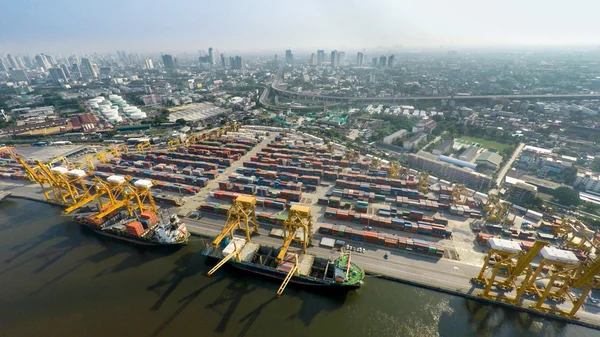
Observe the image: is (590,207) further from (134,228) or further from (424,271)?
(134,228)

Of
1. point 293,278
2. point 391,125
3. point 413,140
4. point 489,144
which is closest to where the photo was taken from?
point 293,278

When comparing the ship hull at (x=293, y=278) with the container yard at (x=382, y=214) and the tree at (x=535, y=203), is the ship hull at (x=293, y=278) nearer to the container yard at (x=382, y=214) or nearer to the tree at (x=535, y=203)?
the container yard at (x=382, y=214)

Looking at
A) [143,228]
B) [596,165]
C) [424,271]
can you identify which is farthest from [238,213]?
[596,165]

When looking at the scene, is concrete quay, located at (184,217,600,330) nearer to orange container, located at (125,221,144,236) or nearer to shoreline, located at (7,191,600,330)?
shoreline, located at (7,191,600,330)

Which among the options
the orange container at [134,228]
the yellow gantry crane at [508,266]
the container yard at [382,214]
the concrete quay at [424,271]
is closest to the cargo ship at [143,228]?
the orange container at [134,228]

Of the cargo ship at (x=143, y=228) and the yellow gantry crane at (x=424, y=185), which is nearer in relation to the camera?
the cargo ship at (x=143, y=228)

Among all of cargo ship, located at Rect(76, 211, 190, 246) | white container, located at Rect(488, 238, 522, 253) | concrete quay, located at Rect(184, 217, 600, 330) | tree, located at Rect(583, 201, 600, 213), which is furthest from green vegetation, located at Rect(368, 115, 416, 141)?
cargo ship, located at Rect(76, 211, 190, 246)

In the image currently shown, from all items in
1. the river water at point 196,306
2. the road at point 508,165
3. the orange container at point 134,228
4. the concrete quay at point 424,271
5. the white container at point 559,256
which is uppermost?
the white container at point 559,256
